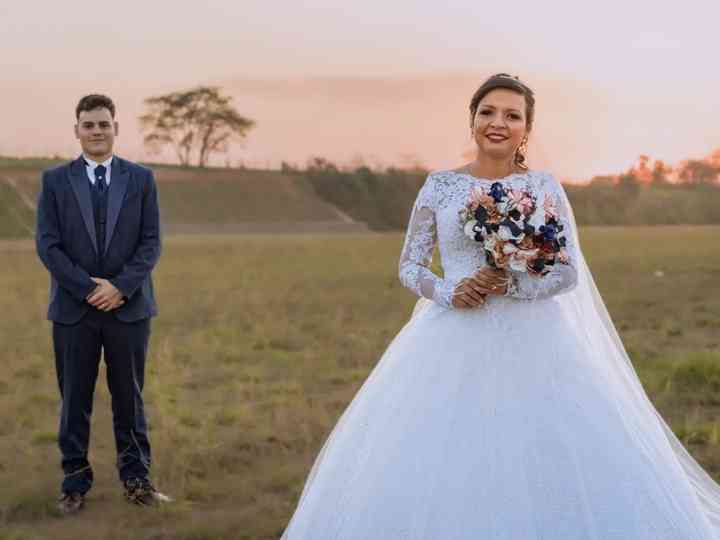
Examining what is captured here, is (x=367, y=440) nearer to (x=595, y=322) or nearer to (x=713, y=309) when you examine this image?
(x=595, y=322)

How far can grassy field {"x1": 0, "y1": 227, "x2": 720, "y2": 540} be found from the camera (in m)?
6.54

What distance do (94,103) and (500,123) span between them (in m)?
2.38

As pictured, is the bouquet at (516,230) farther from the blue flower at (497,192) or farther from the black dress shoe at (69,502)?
the black dress shoe at (69,502)

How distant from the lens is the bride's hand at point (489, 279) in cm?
443

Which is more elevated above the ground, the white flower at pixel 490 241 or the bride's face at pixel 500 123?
the bride's face at pixel 500 123

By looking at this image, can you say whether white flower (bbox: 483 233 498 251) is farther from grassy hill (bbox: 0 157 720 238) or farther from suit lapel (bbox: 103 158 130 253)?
grassy hill (bbox: 0 157 720 238)

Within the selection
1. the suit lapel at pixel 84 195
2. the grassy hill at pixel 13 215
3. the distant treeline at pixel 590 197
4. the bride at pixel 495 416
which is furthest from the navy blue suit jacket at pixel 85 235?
the distant treeline at pixel 590 197

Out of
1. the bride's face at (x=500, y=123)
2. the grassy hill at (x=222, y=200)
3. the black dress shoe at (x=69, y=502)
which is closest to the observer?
the bride's face at (x=500, y=123)

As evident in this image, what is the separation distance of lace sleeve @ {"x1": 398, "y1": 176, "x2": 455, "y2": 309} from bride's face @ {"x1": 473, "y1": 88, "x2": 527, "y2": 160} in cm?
31

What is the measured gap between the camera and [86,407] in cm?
609

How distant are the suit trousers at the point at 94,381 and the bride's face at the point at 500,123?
95.7 inches

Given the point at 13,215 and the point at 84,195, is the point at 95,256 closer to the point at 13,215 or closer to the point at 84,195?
the point at 84,195

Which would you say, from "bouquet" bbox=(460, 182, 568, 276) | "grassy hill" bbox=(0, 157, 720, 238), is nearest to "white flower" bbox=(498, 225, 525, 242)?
"bouquet" bbox=(460, 182, 568, 276)

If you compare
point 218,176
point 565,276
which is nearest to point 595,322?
point 565,276
